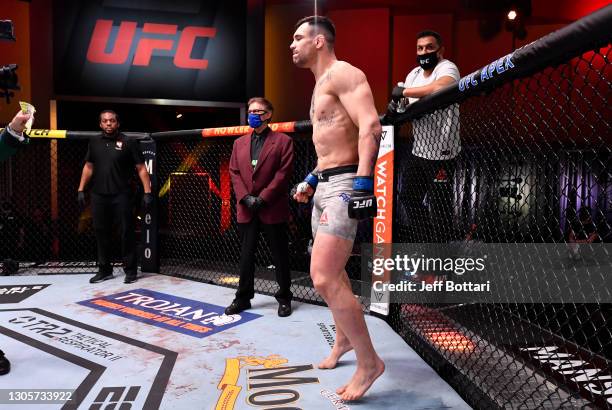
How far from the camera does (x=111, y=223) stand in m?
4.51

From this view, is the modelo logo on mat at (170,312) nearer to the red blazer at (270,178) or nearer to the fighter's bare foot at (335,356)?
the red blazer at (270,178)

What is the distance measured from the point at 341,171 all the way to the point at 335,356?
1036 mm

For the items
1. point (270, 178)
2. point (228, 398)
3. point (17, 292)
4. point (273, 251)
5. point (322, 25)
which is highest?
point (322, 25)

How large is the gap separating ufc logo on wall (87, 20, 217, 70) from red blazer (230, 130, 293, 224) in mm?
3981

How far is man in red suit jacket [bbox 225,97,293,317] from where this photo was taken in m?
3.37

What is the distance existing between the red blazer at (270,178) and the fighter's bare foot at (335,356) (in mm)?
1241

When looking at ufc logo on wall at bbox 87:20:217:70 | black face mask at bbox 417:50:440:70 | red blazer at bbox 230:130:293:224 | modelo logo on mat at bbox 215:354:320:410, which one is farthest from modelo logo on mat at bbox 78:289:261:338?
ufc logo on wall at bbox 87:20:217:70

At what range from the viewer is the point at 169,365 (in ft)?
7.97

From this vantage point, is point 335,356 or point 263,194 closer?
point 335,356

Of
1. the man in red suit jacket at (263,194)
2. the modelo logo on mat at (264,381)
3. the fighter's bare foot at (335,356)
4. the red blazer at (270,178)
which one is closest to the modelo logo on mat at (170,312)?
the man in red suit jacket at (263,194)

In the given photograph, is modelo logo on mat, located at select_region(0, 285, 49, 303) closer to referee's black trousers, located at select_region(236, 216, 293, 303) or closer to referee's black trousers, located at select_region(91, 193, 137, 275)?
referee's black trousers, located at select_region(91, 193, 137, 275)

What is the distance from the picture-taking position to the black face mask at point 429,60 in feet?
9.73

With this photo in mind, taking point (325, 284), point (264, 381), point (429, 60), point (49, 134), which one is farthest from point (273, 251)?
point (49, 134)

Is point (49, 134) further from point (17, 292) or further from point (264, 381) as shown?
point (264, 381)
